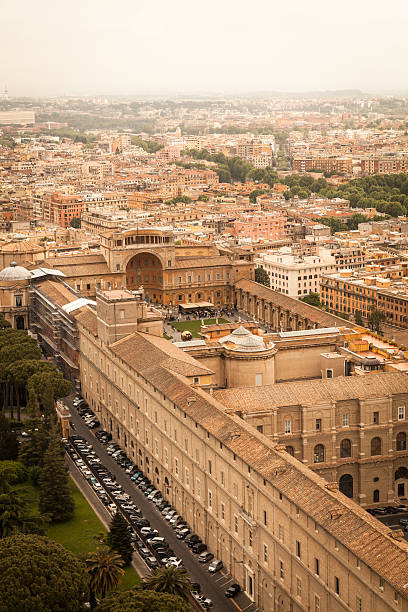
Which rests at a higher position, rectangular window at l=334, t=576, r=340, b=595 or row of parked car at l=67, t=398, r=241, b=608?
rectangular window at l=334, t=576, r=340, b=595

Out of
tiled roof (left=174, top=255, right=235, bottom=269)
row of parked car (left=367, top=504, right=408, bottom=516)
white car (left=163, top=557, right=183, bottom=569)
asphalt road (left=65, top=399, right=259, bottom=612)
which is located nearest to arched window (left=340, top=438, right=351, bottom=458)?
row of parked car (left=367, top=504, right=408, bottom=516)

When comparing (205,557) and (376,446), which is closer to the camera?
(205,557)

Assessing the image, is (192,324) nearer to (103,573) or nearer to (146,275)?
(146,275)

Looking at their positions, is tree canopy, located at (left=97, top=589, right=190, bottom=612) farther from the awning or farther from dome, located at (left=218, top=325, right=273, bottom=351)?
the awning

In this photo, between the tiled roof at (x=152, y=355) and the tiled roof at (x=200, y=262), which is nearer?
the tiled roof at (x=152, y=355)

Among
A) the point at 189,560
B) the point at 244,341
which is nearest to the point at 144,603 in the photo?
the point at 189,560

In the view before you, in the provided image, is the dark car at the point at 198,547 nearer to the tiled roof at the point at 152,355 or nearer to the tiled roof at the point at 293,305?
the tiled roof at the point at 152,355

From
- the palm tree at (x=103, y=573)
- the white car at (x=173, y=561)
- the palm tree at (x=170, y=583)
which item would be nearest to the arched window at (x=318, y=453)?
the white car at (x=173, y=561)
